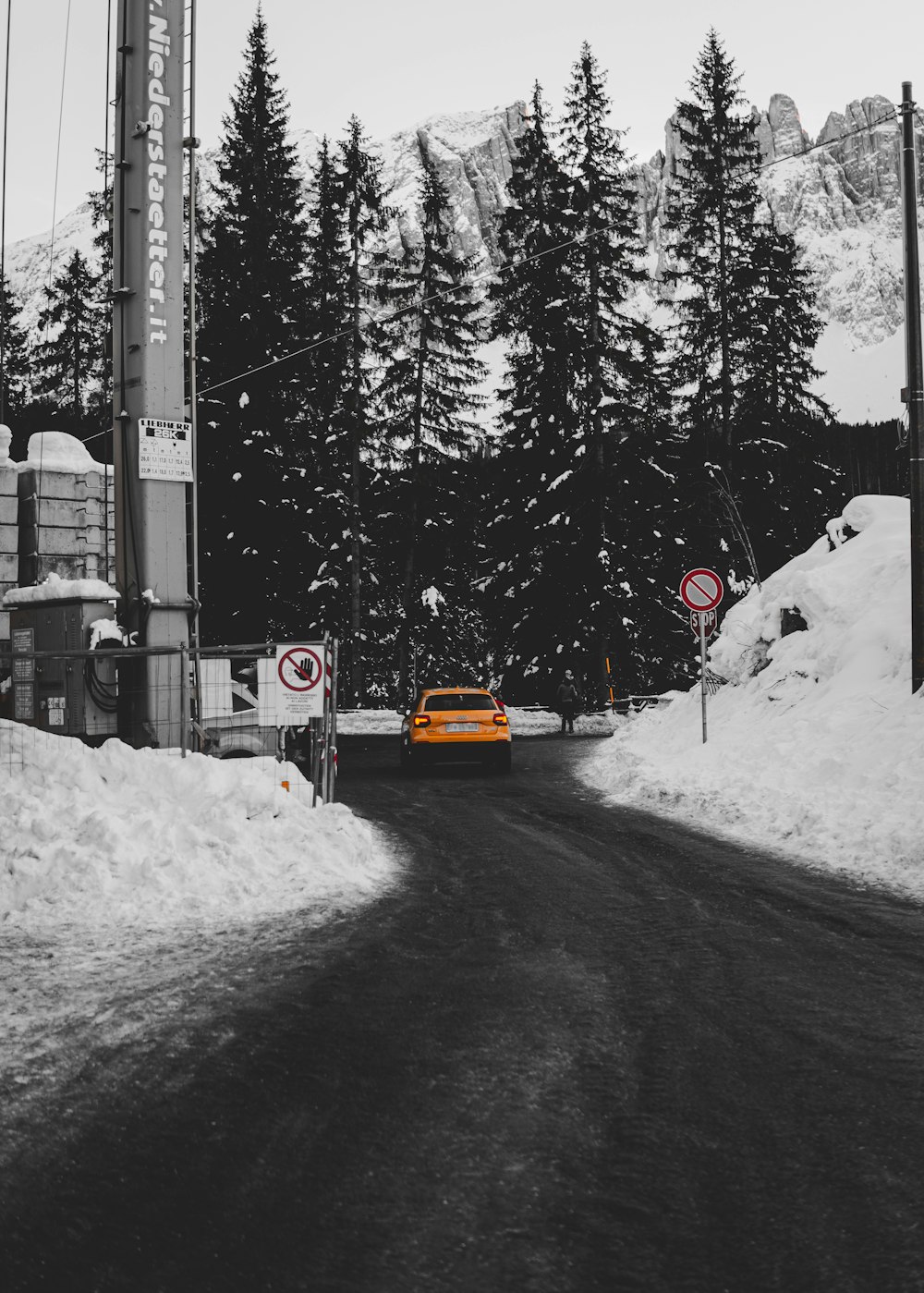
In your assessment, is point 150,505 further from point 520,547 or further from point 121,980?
point 520,547

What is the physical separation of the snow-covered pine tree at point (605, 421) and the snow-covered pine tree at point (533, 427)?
0.39 m

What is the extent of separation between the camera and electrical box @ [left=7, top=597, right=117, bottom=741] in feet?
41.3

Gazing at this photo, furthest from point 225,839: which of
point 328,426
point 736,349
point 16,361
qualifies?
point 16,361

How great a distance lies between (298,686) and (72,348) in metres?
45.5

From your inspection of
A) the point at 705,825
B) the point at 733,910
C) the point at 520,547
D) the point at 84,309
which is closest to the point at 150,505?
the point at 705,825

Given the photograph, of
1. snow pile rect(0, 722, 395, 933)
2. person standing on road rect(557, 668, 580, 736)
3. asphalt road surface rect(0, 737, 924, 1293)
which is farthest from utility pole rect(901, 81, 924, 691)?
person standing on road rect(557, 668, 580, 736)

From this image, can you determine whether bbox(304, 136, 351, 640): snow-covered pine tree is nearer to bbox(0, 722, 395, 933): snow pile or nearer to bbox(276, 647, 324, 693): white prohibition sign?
bbox(276, 647, 324, 693): white prohibition sign

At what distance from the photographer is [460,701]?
19703 millimetres

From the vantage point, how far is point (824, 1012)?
534 centimetres

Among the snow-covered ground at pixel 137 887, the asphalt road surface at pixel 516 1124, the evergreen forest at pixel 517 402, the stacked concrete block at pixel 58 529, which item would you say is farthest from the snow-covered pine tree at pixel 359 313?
the asphalt road surface at pixel 516 1124

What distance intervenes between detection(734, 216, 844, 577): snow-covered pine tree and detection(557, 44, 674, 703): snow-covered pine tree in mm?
2942

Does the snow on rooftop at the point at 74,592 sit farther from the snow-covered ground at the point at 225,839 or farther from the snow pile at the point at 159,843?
the snow-covered ground at the point at 225,839

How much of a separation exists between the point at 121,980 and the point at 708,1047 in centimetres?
317

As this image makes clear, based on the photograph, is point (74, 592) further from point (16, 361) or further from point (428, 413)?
point (16, 361)
